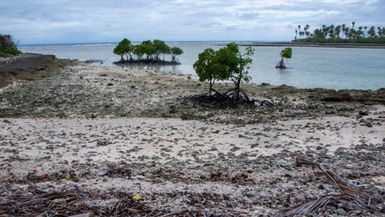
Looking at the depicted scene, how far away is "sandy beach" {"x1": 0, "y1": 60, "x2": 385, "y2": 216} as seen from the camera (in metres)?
7.47

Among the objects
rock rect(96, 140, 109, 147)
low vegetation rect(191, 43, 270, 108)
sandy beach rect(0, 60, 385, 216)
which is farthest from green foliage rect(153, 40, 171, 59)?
rock rect(96, 140, 109, 147)

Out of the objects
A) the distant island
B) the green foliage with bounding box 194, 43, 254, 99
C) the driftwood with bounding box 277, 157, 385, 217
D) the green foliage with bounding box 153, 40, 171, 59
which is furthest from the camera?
the green foliage with bounding box 153, 40, 171, 59

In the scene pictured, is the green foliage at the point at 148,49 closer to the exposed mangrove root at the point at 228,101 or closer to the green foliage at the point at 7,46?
the green foliage at the point at 7,46

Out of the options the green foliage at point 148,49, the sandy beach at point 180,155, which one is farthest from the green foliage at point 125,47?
the sandy beach at point 180,155

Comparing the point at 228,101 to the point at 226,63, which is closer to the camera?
the point at 228,101

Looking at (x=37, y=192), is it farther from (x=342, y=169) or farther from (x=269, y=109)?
(x=269, y=109)

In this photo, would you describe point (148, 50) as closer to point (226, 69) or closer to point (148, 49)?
point (148, 49)

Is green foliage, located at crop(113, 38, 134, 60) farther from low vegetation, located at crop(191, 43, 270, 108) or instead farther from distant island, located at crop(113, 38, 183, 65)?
low vegetation, located at crop(191, 43, 270, 108)

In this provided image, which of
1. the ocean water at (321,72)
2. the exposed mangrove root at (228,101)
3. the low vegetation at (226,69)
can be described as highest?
the low vegetation at (226,69)

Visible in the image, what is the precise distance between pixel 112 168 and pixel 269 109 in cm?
1057

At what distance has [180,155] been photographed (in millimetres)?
10828

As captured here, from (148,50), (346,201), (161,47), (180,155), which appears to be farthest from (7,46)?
(346,201)

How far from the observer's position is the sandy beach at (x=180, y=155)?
7473mm

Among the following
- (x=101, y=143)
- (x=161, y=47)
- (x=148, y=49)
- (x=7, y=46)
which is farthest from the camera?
(x=7, y=46)
